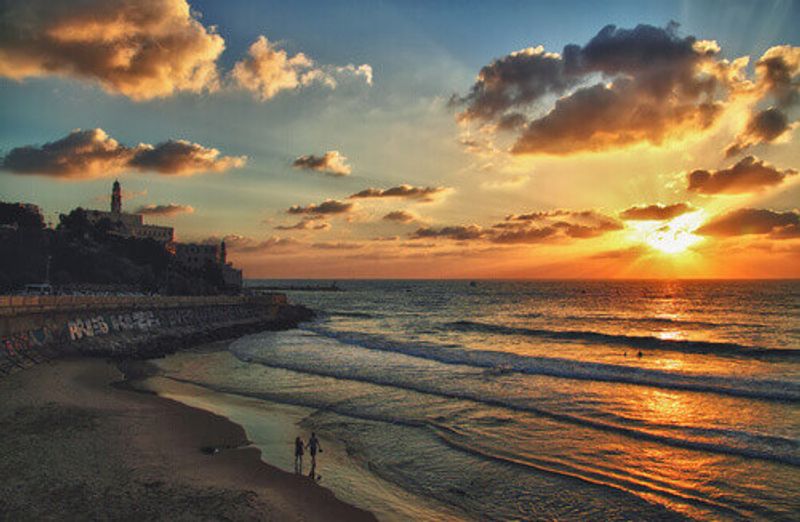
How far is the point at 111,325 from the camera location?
45.9 metres

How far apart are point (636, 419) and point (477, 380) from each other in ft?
37.2

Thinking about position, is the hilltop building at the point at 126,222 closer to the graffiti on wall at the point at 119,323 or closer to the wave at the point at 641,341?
the graffiti on wall at the point at 119,323

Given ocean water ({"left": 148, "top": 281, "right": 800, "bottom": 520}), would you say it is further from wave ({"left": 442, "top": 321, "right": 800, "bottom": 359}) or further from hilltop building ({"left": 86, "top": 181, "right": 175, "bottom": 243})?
hilltop building ({"left": 86, "top": 181, "right": 175, "bottom": 243})

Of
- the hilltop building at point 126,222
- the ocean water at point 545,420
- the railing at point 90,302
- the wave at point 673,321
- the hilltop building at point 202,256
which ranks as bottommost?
the ocean water at point 545,420

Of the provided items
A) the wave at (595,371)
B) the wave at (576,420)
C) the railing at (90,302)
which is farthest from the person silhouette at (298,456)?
the railing at (90,302)

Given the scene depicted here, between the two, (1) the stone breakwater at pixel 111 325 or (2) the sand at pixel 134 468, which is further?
(1) the stone breakwater at pixel 111 325

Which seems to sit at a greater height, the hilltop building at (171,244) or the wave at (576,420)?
the hilltop building at (171,244)

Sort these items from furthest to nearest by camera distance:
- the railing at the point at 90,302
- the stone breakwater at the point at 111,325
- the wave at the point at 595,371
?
the railing at the point at 90,302
the stone breakwater at the point at 111,325
the wave at the point at 595,371

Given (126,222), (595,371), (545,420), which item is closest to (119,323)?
(545,420)

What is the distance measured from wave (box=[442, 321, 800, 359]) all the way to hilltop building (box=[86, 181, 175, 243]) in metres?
89.9

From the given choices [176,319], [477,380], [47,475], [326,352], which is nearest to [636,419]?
[477,380]

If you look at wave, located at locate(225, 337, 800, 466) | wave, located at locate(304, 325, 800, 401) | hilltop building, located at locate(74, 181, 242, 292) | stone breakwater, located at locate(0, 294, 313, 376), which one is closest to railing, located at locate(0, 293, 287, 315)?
stone breakwater, located at locate(0, 294, 313, 376)

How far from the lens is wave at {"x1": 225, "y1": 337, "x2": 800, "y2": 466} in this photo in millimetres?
19328

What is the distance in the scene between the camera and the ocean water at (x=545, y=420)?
614 inches
